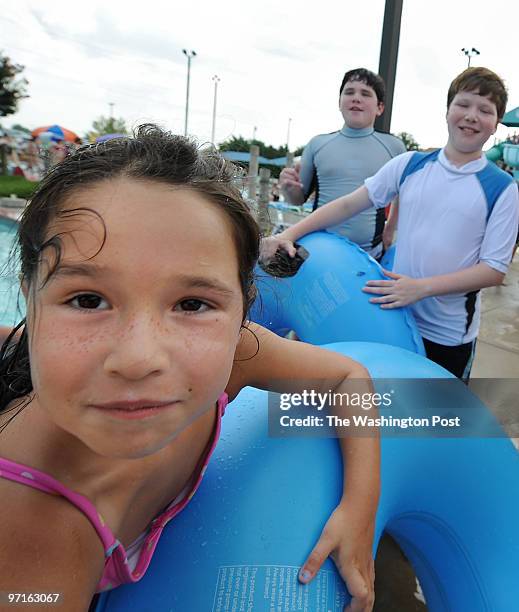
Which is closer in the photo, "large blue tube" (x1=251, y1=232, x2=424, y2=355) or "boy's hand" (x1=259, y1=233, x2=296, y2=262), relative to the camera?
"large blue tube" (x1=251, y1=232, x2=424, y2=355)

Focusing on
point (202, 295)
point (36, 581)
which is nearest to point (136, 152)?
point (202, 295)

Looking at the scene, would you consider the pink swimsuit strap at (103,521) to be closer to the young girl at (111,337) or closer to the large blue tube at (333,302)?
the young girl at (111,337)

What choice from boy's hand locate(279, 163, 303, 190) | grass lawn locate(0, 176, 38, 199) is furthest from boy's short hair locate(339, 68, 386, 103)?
grass lawn locate(0, 176, 38, 199)

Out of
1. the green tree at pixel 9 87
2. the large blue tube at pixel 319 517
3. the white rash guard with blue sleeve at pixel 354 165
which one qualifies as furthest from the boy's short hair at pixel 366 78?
the green tree at pixel 9 87

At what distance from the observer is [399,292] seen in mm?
1569

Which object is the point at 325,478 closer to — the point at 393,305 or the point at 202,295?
the point at 202,295

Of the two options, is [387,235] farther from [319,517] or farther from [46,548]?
[46,548]

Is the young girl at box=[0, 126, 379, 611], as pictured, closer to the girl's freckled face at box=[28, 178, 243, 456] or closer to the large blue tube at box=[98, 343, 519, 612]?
the girl's freckled face at box=[28, 178, 243, 456]

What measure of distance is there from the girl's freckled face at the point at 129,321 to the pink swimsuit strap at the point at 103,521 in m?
0.08

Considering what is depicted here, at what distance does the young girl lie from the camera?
0.52m

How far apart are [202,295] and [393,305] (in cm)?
110

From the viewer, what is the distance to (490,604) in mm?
1062

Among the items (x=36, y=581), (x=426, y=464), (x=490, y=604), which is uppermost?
(x=36, y=581)

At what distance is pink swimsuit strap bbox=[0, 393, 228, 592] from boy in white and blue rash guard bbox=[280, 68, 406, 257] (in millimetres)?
1640
